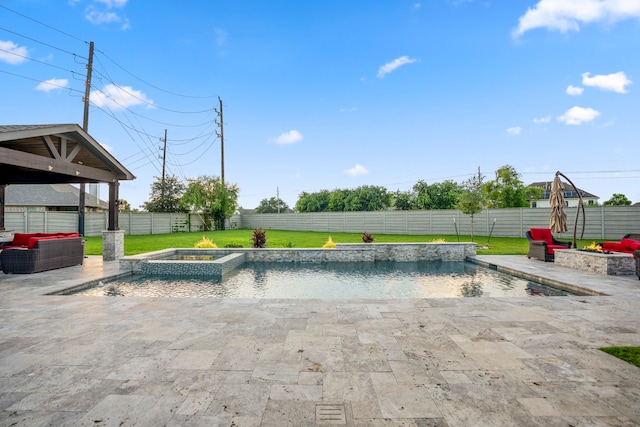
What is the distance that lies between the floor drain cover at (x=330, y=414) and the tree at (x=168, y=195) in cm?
2936

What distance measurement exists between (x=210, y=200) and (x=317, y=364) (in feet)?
78.3

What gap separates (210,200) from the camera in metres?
24.7

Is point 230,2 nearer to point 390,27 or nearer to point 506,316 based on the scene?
point 390,27

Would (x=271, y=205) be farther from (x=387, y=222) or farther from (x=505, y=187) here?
(x=505, y=187)

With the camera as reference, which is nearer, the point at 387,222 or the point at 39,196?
the point at 387,222

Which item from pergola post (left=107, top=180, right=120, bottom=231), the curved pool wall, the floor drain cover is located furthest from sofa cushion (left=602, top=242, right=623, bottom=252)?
pergola post (left=107, top=180, right=120, bottom=231)

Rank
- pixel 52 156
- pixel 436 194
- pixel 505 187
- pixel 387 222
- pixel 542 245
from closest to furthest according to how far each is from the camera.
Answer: pixel 52 156 < pixel 542 245 < pixel 387 222 < pixel 505 187 < pixel 436 194

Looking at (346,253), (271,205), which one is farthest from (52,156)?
(271,205)

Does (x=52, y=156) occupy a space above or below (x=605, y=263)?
above

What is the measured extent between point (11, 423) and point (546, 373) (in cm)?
361

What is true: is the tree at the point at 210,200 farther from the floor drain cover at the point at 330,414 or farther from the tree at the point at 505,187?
the floor drain cover at the point at 330,414

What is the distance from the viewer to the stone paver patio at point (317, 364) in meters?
1.90

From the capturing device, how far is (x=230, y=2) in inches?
418

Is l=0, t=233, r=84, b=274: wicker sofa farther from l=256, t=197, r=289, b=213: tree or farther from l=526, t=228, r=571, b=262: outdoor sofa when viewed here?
l=256, t=197, r=289, b=213: tree
